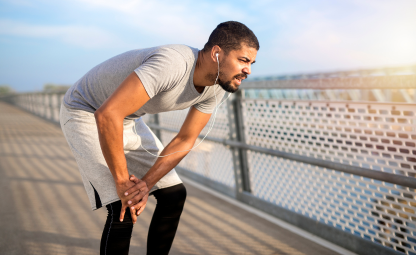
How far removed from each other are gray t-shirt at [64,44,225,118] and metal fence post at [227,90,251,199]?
1644 mm

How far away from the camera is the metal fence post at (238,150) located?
3.62 metres

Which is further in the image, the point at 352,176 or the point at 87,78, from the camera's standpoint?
the point at 352,176

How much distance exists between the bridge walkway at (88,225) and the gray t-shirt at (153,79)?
1348 mm

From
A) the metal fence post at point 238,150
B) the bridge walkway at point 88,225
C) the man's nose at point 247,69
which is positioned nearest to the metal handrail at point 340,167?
the metal fence post at point 238,150

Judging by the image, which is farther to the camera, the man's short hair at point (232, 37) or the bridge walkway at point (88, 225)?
the bridge walkway at point (88, 225)

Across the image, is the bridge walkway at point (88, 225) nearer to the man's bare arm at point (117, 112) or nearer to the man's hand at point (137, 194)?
the man's hand at point (137, 194)

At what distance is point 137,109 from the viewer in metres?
1.52

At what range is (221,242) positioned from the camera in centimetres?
278

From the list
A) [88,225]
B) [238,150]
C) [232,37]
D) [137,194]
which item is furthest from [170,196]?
[238,150]

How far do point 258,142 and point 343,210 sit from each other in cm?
108

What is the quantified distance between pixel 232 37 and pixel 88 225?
2.33 meters

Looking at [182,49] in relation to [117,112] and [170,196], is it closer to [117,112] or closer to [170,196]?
[117,112]

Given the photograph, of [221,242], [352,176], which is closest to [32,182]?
[221,242]

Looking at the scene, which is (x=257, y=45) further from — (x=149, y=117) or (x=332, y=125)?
(x=149, y=117)
